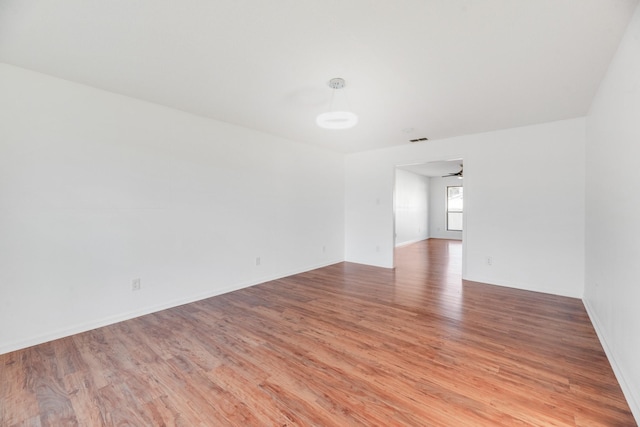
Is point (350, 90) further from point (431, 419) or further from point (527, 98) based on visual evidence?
point (431, 419)

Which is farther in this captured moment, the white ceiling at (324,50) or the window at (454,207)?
the window at (454,207)

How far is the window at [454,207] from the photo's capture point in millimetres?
9727

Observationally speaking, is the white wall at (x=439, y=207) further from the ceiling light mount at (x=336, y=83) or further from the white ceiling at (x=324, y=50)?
the ceiling light mount at (x=336, y=83)

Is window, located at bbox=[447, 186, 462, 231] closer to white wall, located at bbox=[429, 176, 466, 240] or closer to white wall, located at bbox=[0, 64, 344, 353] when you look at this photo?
white wall, located at bbox=[429, 176, 466, 240]

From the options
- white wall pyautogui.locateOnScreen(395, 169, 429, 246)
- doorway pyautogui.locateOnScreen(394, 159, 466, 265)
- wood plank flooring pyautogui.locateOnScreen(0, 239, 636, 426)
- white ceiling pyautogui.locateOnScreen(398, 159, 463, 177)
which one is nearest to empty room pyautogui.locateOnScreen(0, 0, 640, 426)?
wood plank flooring pyautogui.locateOnScreen(0, 239, 636, 426)

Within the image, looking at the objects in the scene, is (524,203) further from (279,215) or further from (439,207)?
(439,207)

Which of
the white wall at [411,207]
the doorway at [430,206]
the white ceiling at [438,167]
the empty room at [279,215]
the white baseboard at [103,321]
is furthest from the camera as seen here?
the doorway at [430,206]

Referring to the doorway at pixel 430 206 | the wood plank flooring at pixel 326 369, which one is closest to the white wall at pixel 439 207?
the doorway at pixel 430 206

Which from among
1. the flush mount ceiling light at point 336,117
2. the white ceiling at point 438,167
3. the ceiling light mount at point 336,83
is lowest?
the flush mount ceiling light at point 336,117

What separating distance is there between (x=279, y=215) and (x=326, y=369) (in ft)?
9.29

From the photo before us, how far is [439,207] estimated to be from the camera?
33.1 feet

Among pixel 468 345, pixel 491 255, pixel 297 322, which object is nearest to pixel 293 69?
pixel 297 322

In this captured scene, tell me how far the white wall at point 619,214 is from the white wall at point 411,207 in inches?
218

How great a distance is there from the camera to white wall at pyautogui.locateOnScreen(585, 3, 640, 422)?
5.28 feet
